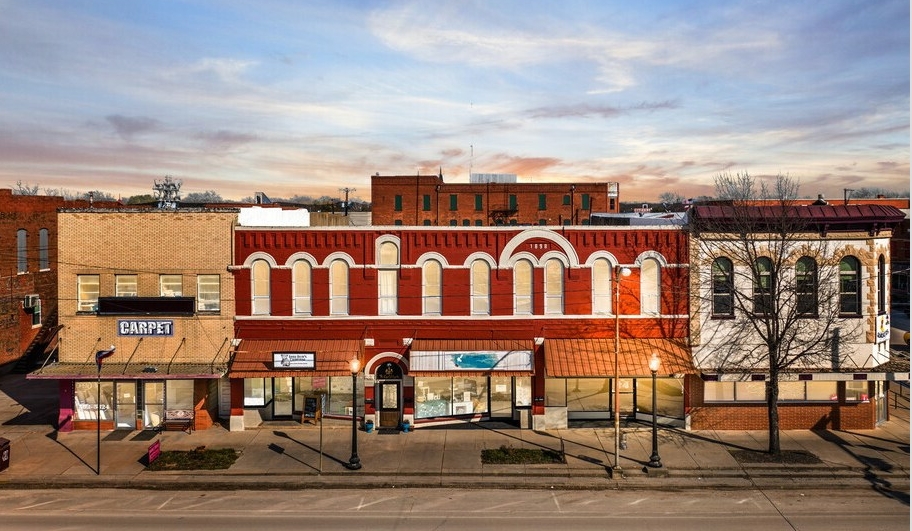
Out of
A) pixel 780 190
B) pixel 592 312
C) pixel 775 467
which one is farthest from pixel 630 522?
pixel 780 190

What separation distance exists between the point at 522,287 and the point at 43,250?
32.5m

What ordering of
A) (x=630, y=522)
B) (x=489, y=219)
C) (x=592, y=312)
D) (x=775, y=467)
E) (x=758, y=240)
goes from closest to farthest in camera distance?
(x=630, y=522)
(x=775, y=467)
(x=758, y=240)
(x=592, y=312)
(x=489, y=219)

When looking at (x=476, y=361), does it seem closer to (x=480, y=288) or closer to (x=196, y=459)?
(x=480, y=288)

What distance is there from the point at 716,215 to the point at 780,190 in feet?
8.62

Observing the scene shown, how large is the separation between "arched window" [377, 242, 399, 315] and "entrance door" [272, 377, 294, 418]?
210 inches

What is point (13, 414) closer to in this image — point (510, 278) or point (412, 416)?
point (412, 416)

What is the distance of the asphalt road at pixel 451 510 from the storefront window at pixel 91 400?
571 centimetres

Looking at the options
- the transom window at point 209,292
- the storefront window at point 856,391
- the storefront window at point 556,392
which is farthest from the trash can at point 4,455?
the storefront window at point 856,391

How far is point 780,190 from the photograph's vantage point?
24906mm

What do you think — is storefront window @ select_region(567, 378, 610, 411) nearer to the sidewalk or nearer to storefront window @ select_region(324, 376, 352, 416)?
the sidewalk

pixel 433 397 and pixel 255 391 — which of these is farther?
pixel 433 397

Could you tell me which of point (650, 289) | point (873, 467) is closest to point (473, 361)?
point (650, 289)

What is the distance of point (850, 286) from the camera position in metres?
25.4

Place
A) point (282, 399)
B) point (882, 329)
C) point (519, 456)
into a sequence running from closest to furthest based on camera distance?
point (519, 456)
point (882, 329)
point (282, 399)
